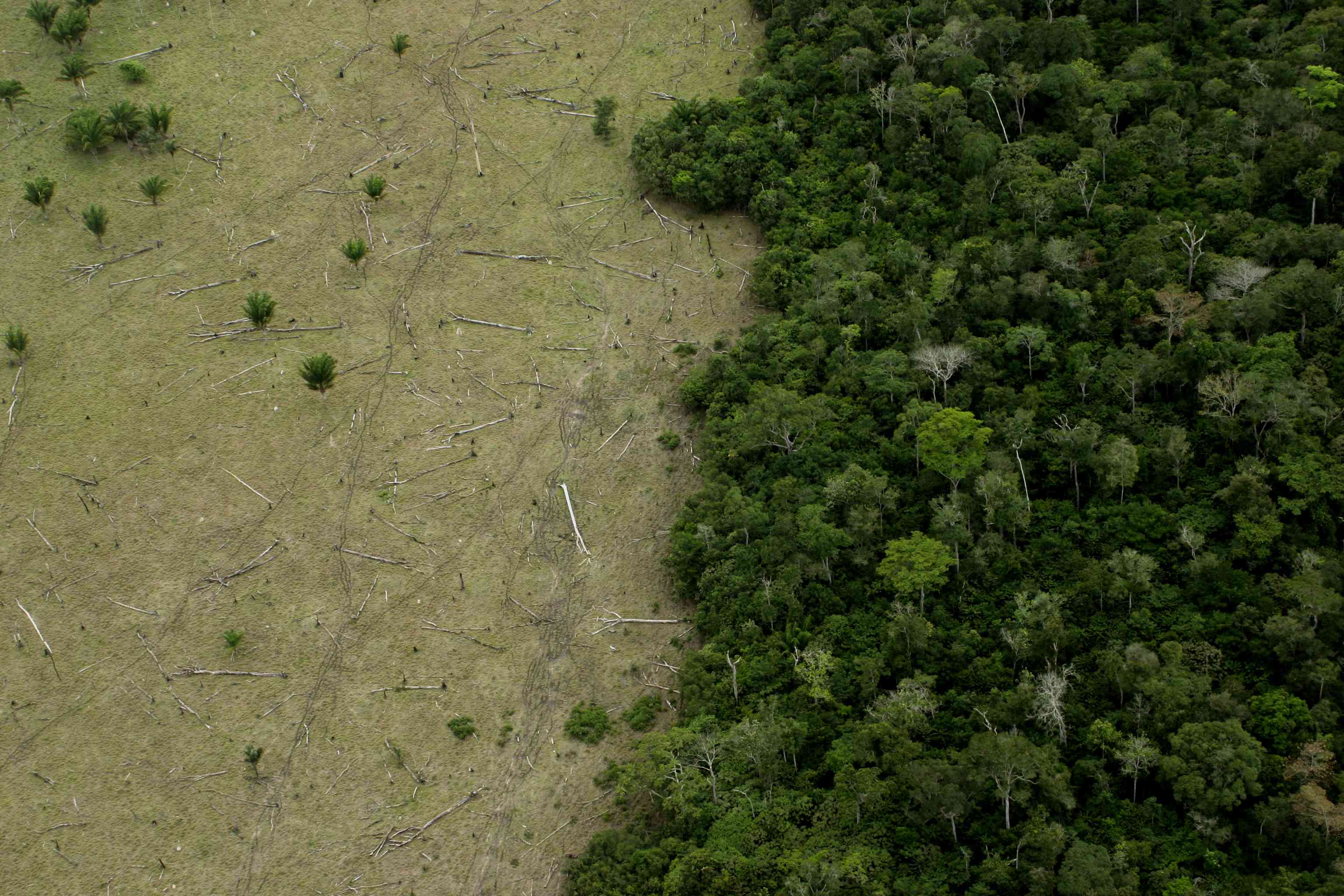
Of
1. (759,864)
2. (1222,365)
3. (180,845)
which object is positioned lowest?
(180,845)

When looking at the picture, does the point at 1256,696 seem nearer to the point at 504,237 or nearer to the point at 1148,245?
the point at 1148,245

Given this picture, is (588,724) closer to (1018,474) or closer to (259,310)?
(1018,474)

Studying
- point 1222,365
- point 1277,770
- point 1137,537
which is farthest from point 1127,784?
point 1222,365

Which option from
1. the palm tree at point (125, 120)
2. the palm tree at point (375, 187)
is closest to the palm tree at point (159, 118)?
the palm tree at point (125, 120)

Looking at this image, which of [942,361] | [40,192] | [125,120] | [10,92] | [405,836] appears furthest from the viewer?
[10,92]

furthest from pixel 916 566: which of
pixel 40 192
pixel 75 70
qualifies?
pixel 75 70
